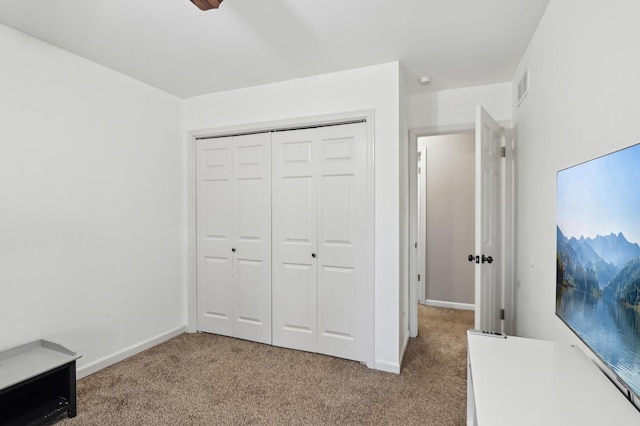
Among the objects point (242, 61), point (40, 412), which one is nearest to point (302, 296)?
point (40, 412)

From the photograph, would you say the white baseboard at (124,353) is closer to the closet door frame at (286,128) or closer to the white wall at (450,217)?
the closet door frame at (286,128)

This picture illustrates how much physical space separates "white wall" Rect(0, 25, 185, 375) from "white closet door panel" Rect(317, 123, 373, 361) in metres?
1.59

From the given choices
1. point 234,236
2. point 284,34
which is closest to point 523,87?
point 284,34

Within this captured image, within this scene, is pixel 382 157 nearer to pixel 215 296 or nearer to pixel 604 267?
Result: pixel 604 267

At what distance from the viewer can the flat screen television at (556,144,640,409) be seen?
36.4 inches

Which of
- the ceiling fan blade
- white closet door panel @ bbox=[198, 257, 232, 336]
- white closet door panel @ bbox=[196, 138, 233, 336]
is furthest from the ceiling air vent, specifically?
white closet door panel @ bbox=[198, 257, 232, 336]

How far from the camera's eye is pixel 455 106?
308 centimetres

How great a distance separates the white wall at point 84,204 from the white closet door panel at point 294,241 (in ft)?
3.69

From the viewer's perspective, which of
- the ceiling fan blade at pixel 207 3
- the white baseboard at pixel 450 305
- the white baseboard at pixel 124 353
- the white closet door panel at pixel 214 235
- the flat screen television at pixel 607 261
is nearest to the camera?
the flat screen television at pixel 607 261

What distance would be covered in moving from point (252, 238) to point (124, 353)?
1446mm

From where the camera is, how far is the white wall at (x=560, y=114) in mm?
1104

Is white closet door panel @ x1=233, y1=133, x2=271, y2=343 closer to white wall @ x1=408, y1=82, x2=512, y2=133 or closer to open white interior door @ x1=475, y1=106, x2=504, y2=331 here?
white wall @ x1=408, y1=82, x2=512, y2=133

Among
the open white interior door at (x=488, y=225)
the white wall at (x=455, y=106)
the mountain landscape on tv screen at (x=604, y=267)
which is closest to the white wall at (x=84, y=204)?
the white wall at (x=455, y=106)

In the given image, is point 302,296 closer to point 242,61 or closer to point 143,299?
point 143,299
